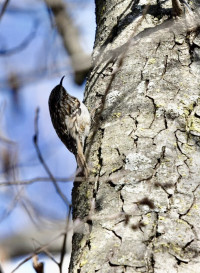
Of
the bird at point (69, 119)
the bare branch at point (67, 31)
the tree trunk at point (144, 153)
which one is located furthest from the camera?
the bird at point (69, 119)

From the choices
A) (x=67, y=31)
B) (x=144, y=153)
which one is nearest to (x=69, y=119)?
(x=67, y=31)

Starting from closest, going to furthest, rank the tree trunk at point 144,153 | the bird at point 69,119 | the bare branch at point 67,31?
1. the tree trunk at point 144,153
2. the bare branch at point 67,31
3. the bird at point 69,119

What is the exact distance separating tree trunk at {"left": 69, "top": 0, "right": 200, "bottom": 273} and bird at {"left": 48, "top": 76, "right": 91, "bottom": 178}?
1.46 ft

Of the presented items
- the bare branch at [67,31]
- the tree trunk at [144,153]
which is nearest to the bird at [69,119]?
the bare branch at [67,31]

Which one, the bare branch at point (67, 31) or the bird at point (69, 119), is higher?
the bare branch at point (67, 31)

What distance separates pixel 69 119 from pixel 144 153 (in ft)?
6.12

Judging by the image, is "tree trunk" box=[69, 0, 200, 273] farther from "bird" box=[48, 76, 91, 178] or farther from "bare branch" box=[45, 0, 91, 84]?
"bird" box=[48, 76, 91, 178]

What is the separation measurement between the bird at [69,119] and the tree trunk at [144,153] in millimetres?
444

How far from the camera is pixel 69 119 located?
4105 mm

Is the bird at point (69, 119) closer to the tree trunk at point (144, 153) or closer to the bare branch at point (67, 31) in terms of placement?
the bare branch at point (67, 31)

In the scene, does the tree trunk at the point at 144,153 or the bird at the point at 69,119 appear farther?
the bird at the point at 69,119

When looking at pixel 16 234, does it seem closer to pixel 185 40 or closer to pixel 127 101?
pixel 127 101

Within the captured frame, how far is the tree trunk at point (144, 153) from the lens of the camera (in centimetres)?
197

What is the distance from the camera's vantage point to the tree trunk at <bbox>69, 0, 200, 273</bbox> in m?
1.97
